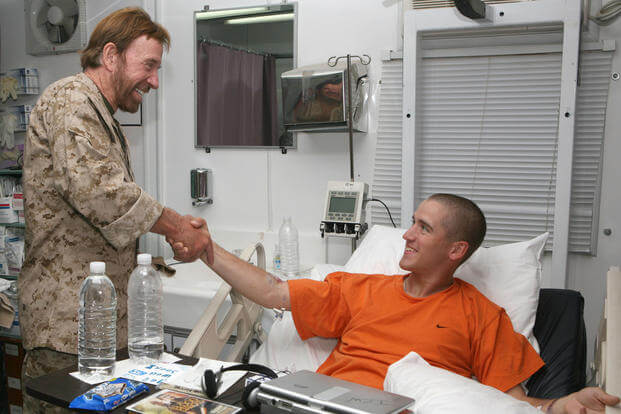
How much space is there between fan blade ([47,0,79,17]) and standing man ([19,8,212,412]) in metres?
1.91

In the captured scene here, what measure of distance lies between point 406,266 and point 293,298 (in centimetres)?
37

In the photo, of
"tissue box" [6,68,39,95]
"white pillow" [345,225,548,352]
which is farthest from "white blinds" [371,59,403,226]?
"tissue box" [6,68,39,95]

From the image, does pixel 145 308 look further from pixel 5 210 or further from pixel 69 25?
pixel 69 25

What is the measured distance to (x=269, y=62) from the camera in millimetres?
2994

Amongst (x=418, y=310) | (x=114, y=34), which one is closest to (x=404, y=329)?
(x=418, y=310)

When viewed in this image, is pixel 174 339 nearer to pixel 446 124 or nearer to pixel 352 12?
pixel 446 124

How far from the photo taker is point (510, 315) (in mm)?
1850

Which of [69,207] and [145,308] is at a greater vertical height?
[69,207]

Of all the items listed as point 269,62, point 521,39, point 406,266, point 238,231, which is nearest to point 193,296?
point 238,231

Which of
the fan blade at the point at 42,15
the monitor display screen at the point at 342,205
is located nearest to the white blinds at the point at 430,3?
the monitor display screen at the point at 342,205

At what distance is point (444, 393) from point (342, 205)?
1420 mm

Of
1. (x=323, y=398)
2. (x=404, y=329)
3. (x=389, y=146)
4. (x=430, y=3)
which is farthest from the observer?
(x=389, y=146)

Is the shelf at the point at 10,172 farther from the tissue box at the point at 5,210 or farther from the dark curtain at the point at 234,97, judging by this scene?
the dark curtain at the point at 234,97

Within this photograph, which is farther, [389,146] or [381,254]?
[389,146]
